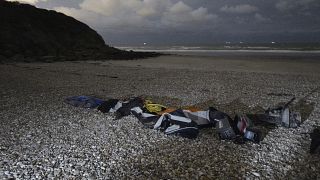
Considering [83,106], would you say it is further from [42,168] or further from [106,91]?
[42,168]

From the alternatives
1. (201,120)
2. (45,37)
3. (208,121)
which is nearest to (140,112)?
(201,120)

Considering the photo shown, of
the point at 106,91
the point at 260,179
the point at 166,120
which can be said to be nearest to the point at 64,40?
the point at 106,91

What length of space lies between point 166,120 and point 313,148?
3882mm

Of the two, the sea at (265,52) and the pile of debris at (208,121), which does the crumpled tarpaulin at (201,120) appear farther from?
the sea at (265,52)

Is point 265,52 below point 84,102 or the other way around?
below

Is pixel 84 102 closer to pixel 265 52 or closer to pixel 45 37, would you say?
pixel 45 37

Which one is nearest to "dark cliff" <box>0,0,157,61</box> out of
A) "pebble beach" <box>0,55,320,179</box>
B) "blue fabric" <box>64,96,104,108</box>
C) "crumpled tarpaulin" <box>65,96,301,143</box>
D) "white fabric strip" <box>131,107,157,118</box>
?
"blue fabric" <box>64,96,104,108</box>

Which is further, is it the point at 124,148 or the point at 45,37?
the point at 45,37

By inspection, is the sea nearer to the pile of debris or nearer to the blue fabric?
the pile of debris

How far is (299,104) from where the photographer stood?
13891 mm

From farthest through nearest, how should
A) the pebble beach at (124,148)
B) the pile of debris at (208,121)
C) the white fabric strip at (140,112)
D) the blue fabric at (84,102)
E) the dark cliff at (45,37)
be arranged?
the dark cliff at (45,37) < the blue fabric at (84,102) < the white fabric strip at (140,112) < the pile of debris at (208,121) < the pebble beach at (124,148)

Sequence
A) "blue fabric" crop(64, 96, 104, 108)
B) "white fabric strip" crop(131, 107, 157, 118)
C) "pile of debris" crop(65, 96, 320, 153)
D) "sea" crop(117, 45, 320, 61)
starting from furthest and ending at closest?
"sea" crop(117, 45, 320, 61)
"blue fabric" crop(64, 96, 104, 108)
"white fabric strip" crop(131, 107, 157, 118)
"pile of debris" crop(65, 96, 320, 153)

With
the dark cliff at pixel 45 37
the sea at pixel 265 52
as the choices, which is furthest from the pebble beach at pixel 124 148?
the sea at pixel 265 52

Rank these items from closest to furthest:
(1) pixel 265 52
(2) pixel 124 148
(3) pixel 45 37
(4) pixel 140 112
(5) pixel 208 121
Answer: (2) pixel 124 148 < (5) pixel 208 121 < (4) pixel 140 112 < (3) pixel 45 37 < (1) pixel 265 52
